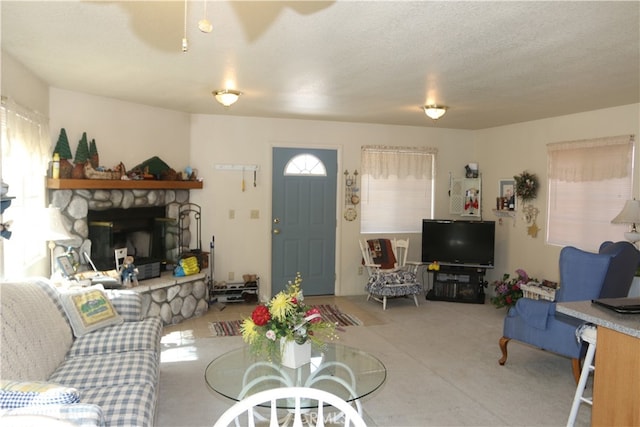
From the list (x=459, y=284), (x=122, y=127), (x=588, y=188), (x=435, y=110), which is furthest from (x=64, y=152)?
(x=588, y=188)

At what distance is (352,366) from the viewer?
2.85 m

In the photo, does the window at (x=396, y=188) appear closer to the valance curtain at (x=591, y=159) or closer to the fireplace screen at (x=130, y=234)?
the valance curtain at (x=591, y=159)

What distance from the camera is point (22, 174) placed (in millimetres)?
3598

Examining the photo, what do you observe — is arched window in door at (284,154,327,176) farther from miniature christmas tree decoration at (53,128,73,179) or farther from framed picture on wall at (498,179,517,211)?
miniature christmas tree decoration at (53,128,73,179)

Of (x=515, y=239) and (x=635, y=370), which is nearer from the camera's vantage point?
(x=635, y=370)

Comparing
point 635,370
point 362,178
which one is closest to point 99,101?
point 362,178

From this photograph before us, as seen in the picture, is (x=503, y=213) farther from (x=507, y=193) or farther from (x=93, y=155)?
(x=93, y=155)

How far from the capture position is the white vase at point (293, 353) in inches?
107

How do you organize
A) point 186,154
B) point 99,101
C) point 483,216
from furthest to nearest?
point 483,216 < point 186,154 < point 99,101

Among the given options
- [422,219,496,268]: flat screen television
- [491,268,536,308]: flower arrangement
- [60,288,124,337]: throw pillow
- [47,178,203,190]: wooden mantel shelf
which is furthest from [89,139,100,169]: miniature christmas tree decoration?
[491,268,536,308]: flower arrangement

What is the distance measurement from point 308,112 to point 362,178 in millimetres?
1386

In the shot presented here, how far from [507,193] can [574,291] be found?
125 inches

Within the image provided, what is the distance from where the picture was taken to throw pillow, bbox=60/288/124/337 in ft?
10.2

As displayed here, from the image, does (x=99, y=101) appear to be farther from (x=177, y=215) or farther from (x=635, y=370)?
(x=635, y=370)
